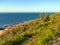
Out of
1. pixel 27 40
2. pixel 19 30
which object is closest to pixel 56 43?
pixel 27 40

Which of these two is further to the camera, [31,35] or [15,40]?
[31,35]

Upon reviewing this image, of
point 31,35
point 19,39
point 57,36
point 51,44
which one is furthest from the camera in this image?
point 31,35

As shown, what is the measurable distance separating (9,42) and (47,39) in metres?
2.06

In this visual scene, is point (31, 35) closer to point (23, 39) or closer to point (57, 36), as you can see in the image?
point (23, 39)

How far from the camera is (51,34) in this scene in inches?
519

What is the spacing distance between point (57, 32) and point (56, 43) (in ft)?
6.10

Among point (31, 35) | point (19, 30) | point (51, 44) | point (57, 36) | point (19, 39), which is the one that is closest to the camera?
point (51, 44)

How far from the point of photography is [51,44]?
39.0 feet

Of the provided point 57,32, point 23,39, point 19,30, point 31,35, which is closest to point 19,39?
point 23,39

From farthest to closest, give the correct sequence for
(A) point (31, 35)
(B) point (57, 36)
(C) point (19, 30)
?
(C) point (19, 30) < (A) point (31, 35) < (B) point (57, 36)

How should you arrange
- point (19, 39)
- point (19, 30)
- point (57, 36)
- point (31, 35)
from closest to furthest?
1. point (57, 36)
2. point (19, 39)
3. point (31, 35)
4. point (19, 30)

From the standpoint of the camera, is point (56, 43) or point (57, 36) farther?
point (57, 36)

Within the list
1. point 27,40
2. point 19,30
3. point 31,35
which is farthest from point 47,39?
point 19,30

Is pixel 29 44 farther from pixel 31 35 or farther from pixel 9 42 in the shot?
pixel 31 35
